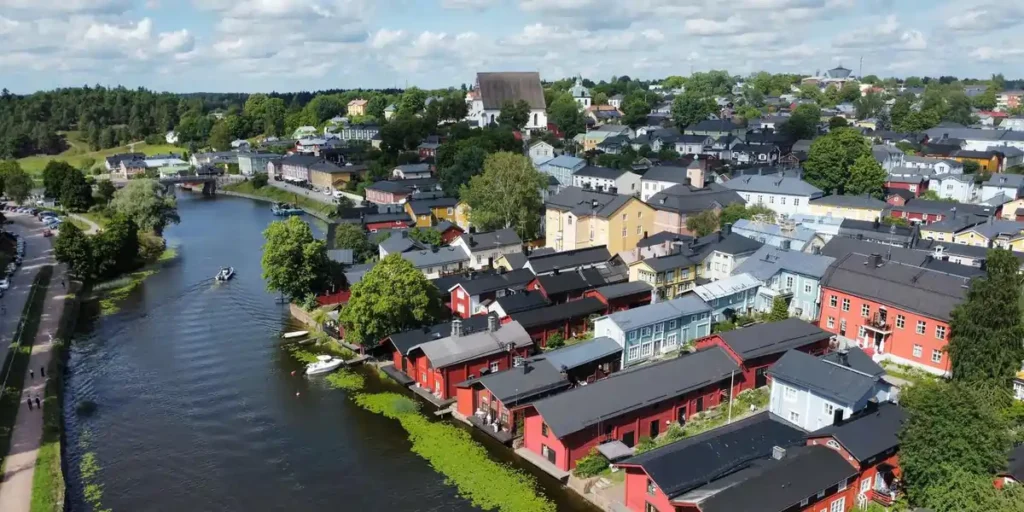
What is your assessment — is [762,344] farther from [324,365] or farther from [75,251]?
[75,251]

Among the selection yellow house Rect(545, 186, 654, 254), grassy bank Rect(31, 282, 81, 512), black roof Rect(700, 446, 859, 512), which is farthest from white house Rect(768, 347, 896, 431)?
grassy bank Rect(31, 282, 81, 512)

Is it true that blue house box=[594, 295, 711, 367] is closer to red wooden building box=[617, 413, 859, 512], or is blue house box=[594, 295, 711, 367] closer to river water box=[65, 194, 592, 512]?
red wooden building box=[617, 413, 859, 512]

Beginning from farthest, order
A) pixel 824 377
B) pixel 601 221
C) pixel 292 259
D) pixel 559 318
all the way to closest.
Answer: pixel 601 221, pixel 292 259, pixel 559 318, pixel 824 377

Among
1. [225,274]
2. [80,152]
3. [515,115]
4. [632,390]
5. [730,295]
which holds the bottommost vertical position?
[225,274]

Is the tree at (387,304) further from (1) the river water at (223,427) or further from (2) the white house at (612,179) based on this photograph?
(2) the white house at (612,179)

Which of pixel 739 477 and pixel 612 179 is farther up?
pixel 612 179

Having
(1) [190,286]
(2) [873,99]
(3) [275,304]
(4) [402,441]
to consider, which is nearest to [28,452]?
(4) [402,441]

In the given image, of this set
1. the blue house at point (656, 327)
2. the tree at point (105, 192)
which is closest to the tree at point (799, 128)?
the blue house at point (656, 327)

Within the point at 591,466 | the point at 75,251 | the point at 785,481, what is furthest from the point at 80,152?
the point at 785,481
